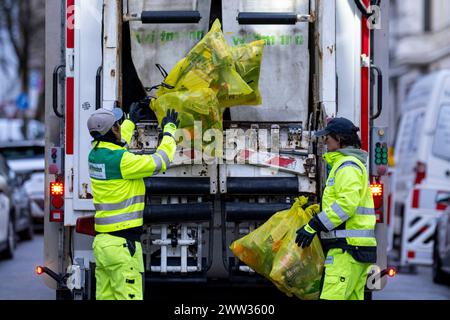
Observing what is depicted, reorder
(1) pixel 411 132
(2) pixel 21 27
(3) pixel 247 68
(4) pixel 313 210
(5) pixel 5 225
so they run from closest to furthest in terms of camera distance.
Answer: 1. (4) pixel 313 210
2. (3) pixel 247 68
3. (5) pixel 5 225
4. (1) pixel 411 132
5. (2) pixel 21 27

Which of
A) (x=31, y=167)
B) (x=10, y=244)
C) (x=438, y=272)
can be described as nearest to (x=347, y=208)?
(x=438, y=272)

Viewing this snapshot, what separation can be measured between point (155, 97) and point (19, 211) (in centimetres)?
881

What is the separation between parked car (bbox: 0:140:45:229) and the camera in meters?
19.9

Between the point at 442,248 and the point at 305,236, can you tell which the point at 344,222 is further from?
the point at 442,248

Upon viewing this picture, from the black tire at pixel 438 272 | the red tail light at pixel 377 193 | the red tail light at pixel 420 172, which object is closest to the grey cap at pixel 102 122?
the red tail light at pixel 377 193

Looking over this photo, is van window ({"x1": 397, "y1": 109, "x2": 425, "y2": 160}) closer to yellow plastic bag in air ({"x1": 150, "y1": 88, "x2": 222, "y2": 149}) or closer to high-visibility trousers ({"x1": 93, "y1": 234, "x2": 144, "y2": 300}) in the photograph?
yellow plastic bag in air ({"x1": 150, "y1": 88, "x2": 222, "y2": 149})

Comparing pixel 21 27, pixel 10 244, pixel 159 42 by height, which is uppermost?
pixel 21 27

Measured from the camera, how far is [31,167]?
2059 cm

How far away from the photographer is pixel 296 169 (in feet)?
26.9

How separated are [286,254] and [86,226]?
1530 millimetres

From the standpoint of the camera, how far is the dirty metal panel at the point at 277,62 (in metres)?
8.55

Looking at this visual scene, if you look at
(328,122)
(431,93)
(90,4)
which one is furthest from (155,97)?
(431,93)

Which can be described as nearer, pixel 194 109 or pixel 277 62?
pixel 194 109
